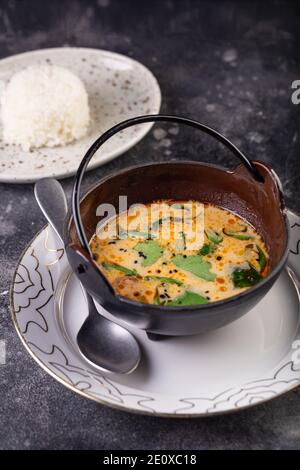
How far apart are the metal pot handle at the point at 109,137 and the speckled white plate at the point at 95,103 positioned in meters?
0.52

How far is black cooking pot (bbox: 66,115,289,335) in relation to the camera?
115 cm

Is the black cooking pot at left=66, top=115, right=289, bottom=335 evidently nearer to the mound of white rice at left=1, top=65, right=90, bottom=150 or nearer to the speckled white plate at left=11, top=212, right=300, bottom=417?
the speckled white plate at left=11, top=212, right=300, bottom=417

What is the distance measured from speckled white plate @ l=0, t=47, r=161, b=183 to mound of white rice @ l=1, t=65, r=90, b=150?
33 millimetres

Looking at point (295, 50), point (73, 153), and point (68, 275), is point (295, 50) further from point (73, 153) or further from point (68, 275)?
point (68, 275)

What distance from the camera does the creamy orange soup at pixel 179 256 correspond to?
4.20ft

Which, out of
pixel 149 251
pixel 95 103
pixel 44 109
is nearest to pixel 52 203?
pixel 149 251

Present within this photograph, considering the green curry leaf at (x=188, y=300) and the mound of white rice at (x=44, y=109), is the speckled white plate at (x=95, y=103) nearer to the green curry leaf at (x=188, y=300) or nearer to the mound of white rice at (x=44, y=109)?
the mound of white rice at (x=44, y=109)

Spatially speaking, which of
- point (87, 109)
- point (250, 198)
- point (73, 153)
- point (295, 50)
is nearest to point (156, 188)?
point (250, 198)

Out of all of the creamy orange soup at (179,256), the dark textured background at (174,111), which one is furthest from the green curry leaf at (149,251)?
the dark textured background at (174,111)

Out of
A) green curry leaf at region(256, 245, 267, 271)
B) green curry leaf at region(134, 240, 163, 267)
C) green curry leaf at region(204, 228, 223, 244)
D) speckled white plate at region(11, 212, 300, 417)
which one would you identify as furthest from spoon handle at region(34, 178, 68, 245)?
green curry leaf at region(256, 245, 267, 271)

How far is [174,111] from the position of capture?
2.18 m

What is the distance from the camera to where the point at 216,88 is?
90.0 inches

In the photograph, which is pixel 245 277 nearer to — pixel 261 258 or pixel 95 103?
pixel 261 258

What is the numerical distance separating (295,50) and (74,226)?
58.5 inches
